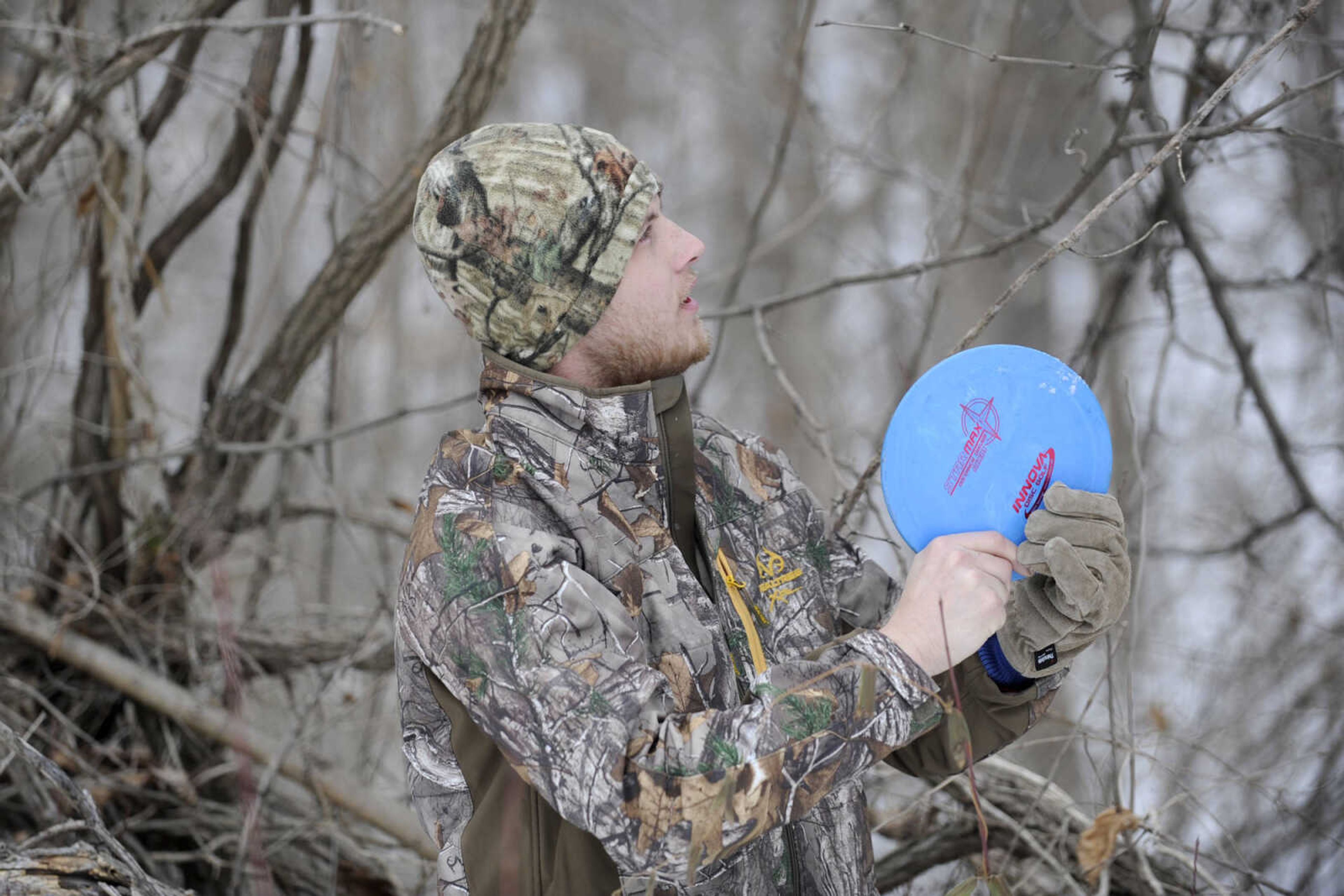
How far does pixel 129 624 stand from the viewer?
10.2 ft

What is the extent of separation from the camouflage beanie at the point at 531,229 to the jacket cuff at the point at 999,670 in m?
0.78

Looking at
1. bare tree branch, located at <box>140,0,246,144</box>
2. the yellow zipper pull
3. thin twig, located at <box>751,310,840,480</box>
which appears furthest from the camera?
bare tree branch, located at <box>140,0,246,144</box>

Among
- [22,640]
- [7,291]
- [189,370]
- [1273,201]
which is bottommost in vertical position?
[22,640]

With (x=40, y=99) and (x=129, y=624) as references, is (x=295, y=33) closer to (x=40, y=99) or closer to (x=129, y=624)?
(x=40, y=99)

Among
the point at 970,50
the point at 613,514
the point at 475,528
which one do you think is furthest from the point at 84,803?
the point at 970,50

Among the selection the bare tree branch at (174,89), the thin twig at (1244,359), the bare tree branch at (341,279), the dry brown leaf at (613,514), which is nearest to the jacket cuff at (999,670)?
the dry brown leaf at (613,514)

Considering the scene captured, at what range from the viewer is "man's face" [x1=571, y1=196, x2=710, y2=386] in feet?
5.61

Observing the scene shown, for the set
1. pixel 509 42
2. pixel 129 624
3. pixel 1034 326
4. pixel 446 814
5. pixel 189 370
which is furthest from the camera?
pixel 189 370

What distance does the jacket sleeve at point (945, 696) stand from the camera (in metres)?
1.73

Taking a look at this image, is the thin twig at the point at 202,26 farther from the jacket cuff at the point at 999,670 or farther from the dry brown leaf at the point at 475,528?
the jacket cuff at the point at 999,670

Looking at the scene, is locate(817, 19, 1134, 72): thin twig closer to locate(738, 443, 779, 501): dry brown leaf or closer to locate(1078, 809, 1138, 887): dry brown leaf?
locate(738, 443, 779, 501): dry brown leaf

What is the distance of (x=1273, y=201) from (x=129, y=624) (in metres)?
4.89

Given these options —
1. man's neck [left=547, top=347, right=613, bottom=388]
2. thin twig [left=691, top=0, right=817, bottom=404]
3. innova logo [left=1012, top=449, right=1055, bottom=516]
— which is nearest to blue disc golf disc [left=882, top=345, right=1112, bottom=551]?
innova logo [left=1012, top=449, right=1055, bottom=516]

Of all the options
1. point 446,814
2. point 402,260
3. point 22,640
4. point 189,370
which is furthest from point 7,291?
point 189,370
